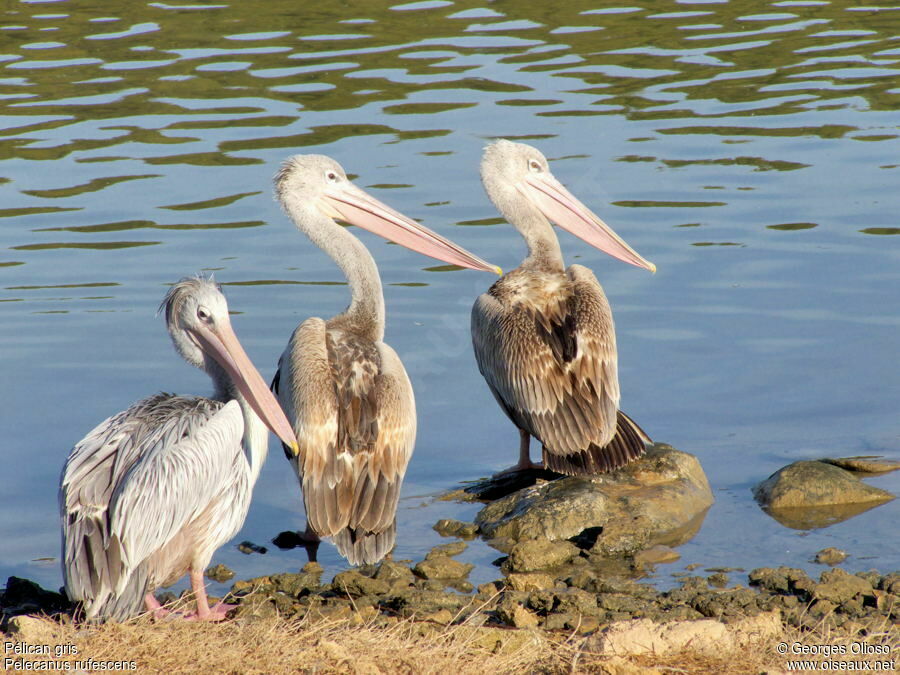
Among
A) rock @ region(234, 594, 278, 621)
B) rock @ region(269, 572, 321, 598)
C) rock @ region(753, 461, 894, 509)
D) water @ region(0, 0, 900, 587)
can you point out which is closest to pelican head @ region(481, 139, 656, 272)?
water @ region(0, 0, 900, 587)

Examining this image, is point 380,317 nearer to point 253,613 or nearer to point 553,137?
point 253,613

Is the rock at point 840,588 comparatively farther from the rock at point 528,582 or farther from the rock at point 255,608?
the rock at point 255,608

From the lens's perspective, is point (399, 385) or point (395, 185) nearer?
point (399, 385)

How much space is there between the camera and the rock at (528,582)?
5.13m

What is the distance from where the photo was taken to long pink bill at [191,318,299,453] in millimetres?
4992

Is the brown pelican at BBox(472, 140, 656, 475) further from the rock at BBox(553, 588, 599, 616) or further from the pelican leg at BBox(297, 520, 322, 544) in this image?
the rock at BBox(553, 588, 599, 616)

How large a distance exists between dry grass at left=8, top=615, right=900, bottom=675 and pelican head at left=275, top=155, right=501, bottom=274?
A: 9.48ft

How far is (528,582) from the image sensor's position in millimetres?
5145

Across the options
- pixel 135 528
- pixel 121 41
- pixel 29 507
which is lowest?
pixel 29 507

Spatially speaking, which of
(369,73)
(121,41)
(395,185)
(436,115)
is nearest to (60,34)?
(121,41)

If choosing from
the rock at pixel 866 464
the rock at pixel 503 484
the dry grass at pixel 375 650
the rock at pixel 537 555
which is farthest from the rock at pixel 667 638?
the rock at pixel 866 464

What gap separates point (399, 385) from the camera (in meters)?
5.89

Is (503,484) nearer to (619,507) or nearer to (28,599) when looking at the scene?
(619,507)

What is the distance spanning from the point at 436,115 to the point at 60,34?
579 centimetres
